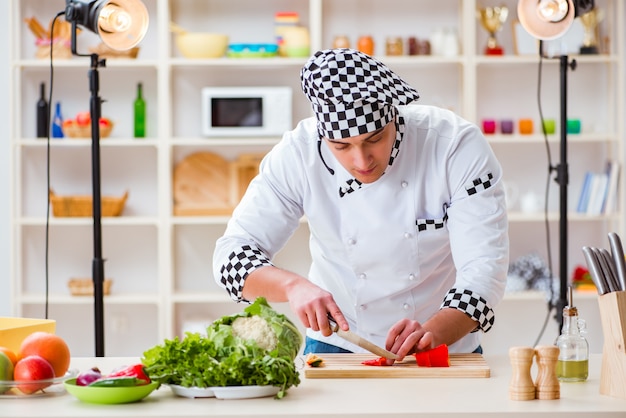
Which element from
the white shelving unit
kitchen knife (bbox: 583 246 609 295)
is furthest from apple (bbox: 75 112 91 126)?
kitchen knife (bbox: 583 246 609 295)

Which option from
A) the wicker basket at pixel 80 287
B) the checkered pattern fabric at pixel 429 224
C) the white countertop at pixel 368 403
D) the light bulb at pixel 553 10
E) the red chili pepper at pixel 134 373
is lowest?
the wicker basket at pixel 80 287

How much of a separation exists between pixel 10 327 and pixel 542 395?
3.54 feet

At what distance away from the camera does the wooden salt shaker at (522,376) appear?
5.24 feet

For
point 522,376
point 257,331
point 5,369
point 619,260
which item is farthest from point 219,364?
point 619,260

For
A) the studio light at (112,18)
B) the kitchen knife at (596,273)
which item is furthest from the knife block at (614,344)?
the studio light at (112,18)

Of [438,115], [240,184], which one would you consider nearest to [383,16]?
[240,184]

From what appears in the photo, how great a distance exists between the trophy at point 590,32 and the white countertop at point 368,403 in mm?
3200

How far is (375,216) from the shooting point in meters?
2.21

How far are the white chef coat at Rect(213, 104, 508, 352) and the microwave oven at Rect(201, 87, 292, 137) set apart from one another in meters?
2.30

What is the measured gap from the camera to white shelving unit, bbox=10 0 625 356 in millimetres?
4793

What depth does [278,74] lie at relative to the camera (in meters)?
4.87

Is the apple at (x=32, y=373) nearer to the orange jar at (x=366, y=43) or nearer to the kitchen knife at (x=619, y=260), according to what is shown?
the kitchen knife at (x=619, y=260)

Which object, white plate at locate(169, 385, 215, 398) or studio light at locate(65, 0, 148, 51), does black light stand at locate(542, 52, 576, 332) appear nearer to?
studio light at locate(65, 0, 148, 51)

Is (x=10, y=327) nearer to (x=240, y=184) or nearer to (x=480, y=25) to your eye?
(x=240, y=184)
